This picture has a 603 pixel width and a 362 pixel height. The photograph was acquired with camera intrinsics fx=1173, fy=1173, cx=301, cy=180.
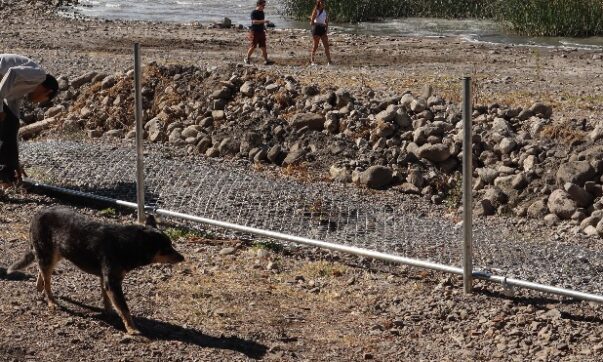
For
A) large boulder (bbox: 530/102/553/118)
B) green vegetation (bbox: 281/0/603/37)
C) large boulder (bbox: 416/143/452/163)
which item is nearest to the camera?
large boulder (bbox: 416/143/452/163)

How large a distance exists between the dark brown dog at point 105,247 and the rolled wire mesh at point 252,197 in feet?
A: 7.93


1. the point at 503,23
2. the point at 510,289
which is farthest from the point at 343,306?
the point at 503,23

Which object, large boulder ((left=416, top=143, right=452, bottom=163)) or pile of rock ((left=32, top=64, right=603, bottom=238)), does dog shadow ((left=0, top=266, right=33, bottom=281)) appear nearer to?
pile of rock ((left=32, top=64, right=603, bottom=238))

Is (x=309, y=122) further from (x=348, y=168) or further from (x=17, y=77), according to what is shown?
(x=17, y=77)

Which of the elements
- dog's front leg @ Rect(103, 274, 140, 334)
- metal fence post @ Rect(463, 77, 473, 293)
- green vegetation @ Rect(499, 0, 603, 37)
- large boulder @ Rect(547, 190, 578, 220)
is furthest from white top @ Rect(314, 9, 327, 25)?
dog's front leg @ Rect(103, 274, 140, 334)

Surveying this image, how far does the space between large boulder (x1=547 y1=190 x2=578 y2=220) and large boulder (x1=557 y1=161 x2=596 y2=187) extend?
0.19 m

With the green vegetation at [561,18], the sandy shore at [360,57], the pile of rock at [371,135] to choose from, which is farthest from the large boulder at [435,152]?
the green vegetation at [561,18]

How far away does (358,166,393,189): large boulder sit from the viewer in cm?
1228

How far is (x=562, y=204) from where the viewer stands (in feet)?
37.1

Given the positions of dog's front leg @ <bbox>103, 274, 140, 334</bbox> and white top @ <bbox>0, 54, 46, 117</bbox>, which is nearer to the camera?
dog's front leg @ <bbox>103, 274, 140, 334</bbox>

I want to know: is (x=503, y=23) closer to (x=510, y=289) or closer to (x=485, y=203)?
(x=485, y=203)

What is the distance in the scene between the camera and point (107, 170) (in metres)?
12.1

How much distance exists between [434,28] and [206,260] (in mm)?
24684

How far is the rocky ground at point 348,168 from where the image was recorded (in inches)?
299
